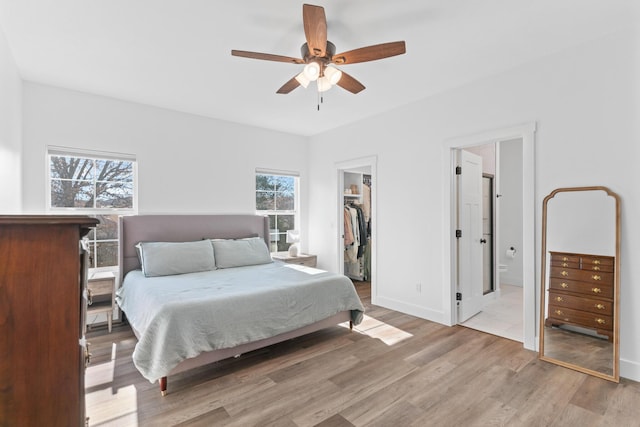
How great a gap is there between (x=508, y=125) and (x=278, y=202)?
348 centimetres

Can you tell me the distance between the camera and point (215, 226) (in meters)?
4.32

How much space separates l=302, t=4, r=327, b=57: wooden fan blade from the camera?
1.74m

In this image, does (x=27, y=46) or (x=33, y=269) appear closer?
(x=33, y=269)

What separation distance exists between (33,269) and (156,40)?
2.17 m

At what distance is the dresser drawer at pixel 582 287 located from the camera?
245cm

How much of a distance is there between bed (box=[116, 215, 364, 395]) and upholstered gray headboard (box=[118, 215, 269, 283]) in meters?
0.01

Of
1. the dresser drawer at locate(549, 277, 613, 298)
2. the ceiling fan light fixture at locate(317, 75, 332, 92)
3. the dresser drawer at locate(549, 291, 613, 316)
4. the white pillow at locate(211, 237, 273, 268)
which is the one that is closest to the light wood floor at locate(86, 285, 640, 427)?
the dresser drawer at locate(549, 291, 613, 316)

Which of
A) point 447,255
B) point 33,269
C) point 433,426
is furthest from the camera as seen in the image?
point 447,255

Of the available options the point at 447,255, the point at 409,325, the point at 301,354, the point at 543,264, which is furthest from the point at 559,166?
the point at 301,354

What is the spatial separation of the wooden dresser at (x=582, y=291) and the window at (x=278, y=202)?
3754 mm

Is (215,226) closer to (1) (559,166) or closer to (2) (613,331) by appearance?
(1) (559,166)

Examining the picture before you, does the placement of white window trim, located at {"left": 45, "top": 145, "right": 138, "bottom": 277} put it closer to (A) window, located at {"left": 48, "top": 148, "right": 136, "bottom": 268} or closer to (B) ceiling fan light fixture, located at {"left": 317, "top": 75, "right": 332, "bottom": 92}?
(A) window, located at {"left": 48, "top": 148, "right": 136, "bottom": 268}

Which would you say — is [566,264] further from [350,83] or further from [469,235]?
[350,83]

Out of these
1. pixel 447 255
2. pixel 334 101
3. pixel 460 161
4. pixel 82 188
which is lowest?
pixel 447 255
